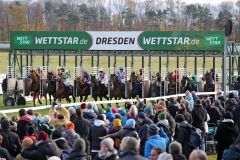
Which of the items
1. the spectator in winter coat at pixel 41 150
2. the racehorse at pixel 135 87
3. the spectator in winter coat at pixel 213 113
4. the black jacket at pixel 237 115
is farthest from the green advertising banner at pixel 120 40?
the spectator in winter coat at pixel 41 150

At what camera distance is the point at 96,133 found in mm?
11305

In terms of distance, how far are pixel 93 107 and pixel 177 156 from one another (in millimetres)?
6088

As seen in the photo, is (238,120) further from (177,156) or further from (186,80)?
(186,80)

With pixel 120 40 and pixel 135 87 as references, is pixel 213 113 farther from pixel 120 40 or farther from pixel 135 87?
pixel 120 40

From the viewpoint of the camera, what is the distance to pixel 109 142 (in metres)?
8.52

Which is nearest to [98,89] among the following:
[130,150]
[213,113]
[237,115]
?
[213,113]

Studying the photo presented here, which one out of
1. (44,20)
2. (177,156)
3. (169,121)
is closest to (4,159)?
(177,156)

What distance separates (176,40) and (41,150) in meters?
19.1

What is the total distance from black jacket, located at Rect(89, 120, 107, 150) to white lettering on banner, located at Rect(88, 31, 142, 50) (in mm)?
16510

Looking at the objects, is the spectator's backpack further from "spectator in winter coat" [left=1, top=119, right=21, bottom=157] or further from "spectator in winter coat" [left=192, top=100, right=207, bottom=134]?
"spectator in winter coat" [left=1, top=119, right=21, bottom=157]

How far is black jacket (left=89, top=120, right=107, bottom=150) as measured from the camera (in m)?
11.3

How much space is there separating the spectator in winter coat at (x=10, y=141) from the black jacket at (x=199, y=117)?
477cm

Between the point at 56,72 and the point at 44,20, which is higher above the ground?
the point at 44,20

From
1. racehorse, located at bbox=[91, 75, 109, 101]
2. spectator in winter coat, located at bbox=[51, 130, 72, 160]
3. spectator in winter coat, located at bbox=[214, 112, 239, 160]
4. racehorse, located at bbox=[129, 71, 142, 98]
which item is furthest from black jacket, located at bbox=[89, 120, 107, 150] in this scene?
racehorse, located at bbox=[129, 71, 142, 98]
